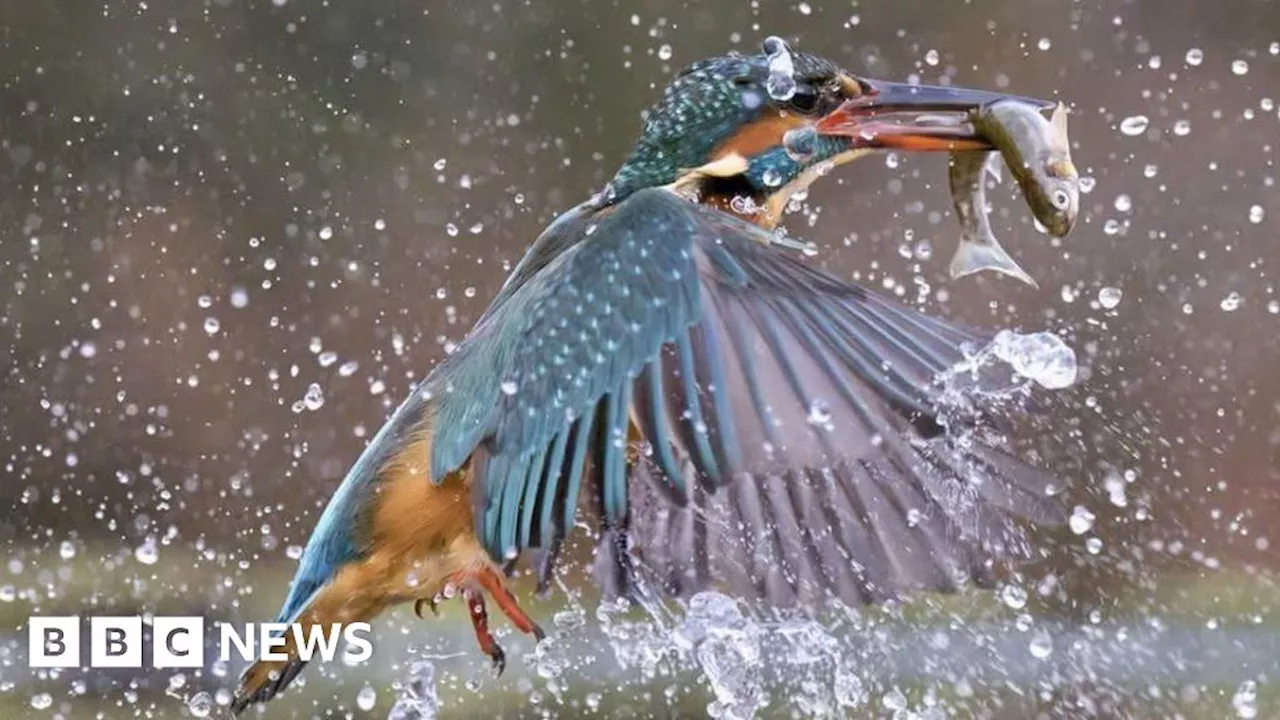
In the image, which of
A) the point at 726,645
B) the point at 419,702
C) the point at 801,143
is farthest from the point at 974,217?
the point at 419,702

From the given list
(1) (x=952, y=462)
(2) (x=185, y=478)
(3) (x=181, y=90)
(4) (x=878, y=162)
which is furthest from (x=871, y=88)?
(3) (x=181, y=90)

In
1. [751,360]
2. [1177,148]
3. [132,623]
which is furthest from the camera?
[1177,148]

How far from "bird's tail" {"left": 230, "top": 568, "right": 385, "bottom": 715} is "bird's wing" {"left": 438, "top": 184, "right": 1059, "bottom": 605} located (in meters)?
0.21

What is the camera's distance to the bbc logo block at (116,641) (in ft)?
11.7

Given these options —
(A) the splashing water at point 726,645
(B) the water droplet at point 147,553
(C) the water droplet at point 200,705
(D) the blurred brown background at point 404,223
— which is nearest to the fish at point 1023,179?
(A) the splashing water at point 726,645

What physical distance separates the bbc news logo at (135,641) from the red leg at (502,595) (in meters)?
1.79

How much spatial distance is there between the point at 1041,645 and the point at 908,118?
6.42 ft

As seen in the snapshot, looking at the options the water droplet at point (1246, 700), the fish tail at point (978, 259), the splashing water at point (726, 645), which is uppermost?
the fish tail at point (978, 259)

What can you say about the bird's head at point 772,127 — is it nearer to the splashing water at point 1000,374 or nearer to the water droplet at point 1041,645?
the splashing water at point 1000,374

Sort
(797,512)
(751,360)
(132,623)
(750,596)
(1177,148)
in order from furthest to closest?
(1177,148), (132,623), (750,596), (797,512), (751,360)

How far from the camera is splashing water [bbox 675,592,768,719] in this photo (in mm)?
1845

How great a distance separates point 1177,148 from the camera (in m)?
4.08

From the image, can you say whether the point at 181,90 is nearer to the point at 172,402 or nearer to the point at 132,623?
the point at 172,402

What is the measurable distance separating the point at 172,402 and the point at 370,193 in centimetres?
65
